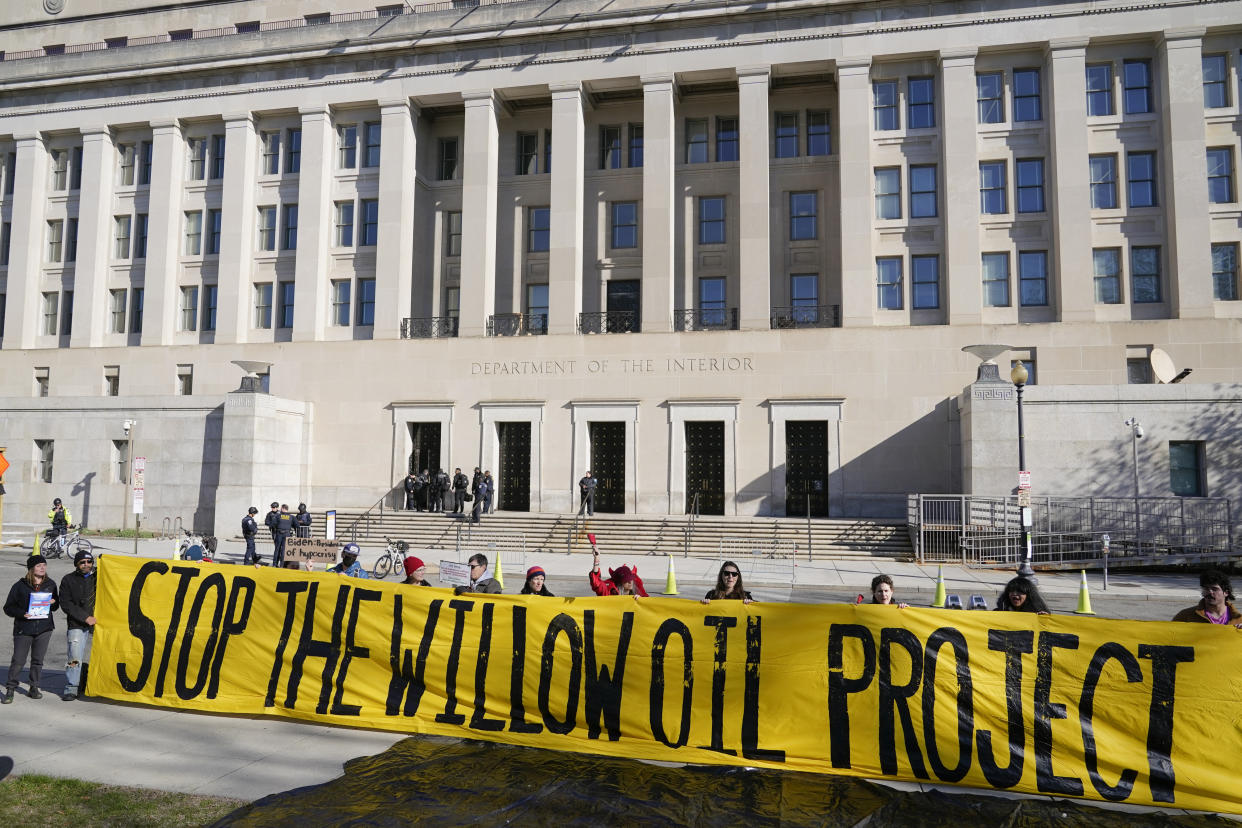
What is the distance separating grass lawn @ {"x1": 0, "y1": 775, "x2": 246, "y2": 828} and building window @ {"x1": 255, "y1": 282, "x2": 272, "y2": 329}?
36.1 m

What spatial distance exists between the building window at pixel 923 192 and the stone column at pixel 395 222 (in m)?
22.2

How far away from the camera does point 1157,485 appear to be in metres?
26.2

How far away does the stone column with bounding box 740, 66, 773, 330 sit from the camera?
3459 centimetres

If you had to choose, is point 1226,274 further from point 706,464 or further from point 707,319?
point 706,464

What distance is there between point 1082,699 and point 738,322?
1194 inches

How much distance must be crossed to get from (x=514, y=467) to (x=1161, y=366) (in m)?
25.2

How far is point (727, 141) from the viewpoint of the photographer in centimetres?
3878

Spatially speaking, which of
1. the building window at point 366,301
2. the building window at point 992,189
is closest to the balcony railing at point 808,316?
the building window at point 992,189

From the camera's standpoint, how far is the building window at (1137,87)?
3350 centimetres

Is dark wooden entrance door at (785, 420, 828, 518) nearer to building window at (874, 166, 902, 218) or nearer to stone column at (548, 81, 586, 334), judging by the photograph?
building window at (874, 166, 902, 218)

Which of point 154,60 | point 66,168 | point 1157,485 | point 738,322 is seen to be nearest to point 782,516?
point 738,322

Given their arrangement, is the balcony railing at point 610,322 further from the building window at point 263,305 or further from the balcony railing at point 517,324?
the building window at point 263,305

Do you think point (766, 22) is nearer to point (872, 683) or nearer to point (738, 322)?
point (738, 322)

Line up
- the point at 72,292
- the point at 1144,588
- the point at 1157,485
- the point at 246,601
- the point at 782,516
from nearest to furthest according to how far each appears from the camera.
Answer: the point at 246,601 → the point at 1144,588 → the point at 1157,485 → the point at 782,516 → the point at 72,292
